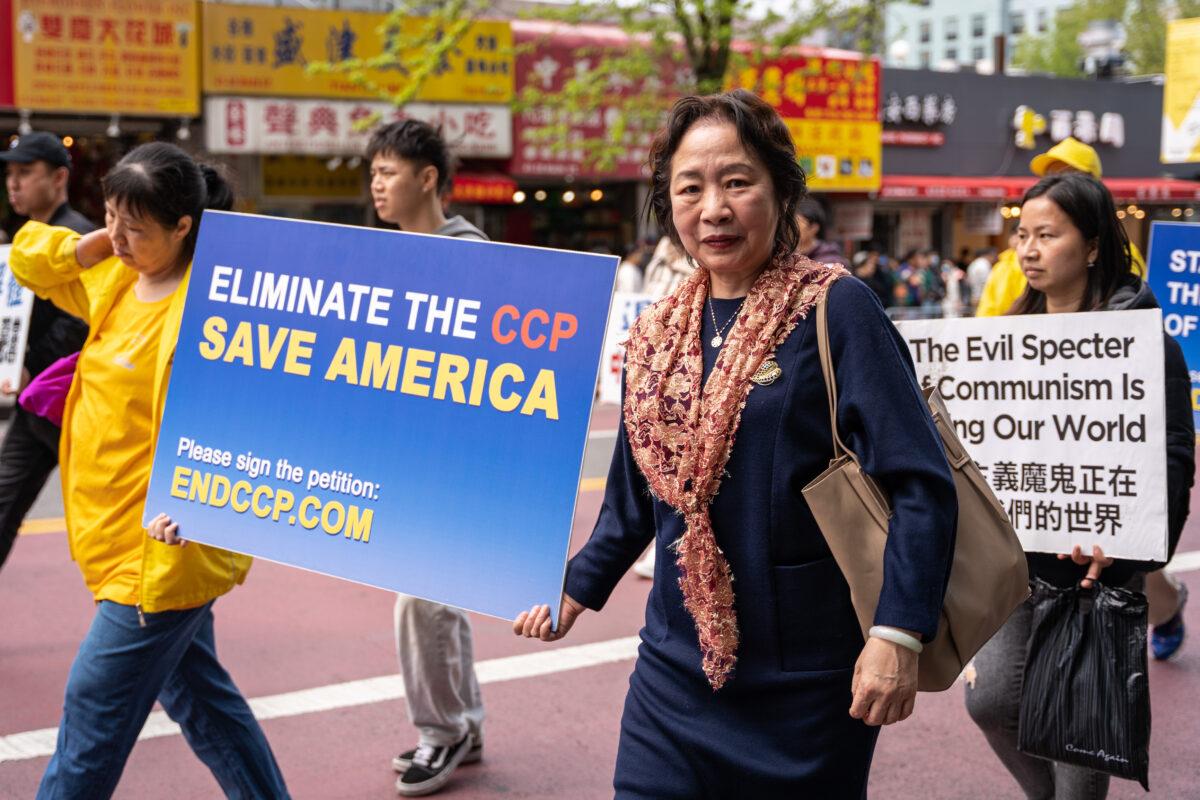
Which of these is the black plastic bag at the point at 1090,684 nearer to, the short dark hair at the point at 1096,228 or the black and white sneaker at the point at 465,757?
the short dark hair at the point at 1096,228

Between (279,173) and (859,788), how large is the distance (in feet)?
54.2

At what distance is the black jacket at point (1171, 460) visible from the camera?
11.2 feet

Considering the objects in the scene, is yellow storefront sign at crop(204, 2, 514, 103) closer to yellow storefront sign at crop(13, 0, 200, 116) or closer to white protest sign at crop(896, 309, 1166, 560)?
yellow storefront sign at crop(13, 0, 200, 116)

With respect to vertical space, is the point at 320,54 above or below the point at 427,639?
above

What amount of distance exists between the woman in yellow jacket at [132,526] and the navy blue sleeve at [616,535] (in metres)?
1.05

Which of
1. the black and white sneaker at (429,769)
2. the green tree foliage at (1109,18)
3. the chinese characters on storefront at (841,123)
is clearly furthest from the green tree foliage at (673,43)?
the green tree foliage at (1109,18)

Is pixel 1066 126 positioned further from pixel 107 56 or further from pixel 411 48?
pixel 107 56

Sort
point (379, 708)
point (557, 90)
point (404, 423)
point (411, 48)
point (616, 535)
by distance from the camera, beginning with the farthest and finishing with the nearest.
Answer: point (557, 90) → point (411, 48) → point (379, 708) → point (404, 423) → point (616, 535)

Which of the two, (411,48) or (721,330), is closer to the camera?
(721,330)

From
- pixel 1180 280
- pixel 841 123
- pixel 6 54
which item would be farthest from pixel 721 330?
pixel 841 123

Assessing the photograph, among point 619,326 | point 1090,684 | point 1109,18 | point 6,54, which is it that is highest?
point 1109,18

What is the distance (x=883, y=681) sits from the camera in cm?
218

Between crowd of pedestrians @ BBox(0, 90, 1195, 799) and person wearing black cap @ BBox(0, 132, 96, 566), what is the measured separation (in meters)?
1.72

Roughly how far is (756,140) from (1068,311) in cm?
162
